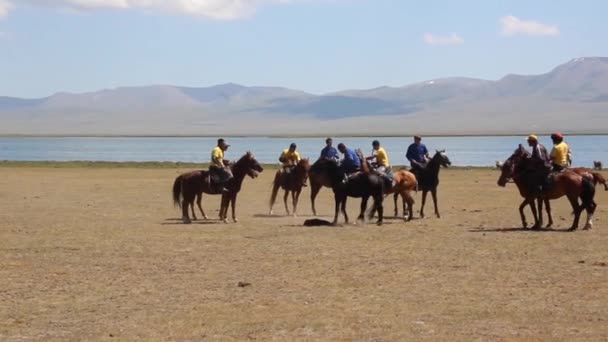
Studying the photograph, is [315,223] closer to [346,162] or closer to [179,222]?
[346,162]

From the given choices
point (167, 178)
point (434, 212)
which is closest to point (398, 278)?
point (434, 212)

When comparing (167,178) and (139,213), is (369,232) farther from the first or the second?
(167,178)

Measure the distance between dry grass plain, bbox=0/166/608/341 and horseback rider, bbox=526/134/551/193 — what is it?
39.3 inches

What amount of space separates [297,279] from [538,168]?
8607 millimetres

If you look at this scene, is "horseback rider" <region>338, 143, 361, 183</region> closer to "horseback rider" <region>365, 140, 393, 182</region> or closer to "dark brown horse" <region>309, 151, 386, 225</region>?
"dark brown horse" <region>309, 151, 386, 225</region>

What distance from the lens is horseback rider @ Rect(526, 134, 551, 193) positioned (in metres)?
21.1

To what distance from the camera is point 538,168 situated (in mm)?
21250

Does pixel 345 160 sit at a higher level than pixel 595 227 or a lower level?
higher

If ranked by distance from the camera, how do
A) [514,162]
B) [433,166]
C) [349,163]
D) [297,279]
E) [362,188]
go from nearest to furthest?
[297,279] → [514,162] → [362,188] → [349,163] → [433,166]

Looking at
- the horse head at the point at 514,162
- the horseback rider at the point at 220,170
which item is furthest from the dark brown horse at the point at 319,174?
the horse head at the point at 514,162

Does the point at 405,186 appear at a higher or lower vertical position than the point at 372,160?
lower

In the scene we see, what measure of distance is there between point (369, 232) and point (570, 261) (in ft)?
18.5

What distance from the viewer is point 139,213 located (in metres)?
26.2

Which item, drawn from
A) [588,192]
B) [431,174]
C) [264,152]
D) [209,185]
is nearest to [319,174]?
[209,185]
